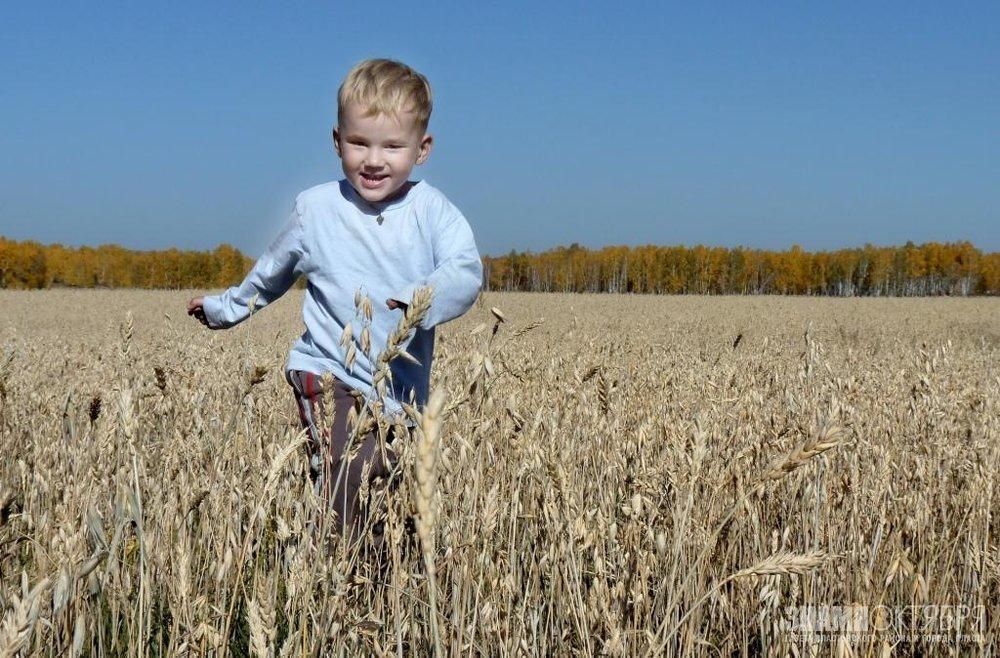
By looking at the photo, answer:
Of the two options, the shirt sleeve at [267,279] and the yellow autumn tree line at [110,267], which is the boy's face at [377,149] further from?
the yellow autumn tree line at [110,267]

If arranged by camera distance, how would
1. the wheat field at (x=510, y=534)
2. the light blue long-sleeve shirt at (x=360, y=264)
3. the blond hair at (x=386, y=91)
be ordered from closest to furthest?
the wheat field at (x=510, y=534), the blond hair at (x=386, y=91), the light blue long-sleeve shirt at (x=360, y=264)

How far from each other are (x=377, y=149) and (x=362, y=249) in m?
0.35

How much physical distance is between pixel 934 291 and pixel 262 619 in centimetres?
10066

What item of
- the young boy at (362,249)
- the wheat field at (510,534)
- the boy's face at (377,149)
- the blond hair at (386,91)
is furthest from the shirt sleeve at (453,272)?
the blond hair at (386,91)

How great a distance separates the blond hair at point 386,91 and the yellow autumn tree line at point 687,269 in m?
80.4

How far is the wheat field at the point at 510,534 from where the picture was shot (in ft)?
4.30

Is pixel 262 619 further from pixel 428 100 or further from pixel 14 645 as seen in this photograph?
pixel 428 100

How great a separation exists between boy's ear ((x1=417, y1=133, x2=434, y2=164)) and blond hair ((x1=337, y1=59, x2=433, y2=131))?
0.05 metres

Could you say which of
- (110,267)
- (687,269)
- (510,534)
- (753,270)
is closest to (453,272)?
(510,534)

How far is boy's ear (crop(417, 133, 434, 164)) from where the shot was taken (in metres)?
2.77

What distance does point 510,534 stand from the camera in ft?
7.06

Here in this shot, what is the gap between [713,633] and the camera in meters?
1.96

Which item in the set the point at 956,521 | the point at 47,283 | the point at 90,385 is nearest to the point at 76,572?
the point at 956,521

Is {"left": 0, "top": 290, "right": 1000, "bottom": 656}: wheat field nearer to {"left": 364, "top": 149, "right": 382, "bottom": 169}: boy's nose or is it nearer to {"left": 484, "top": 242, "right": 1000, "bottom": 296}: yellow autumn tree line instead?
{"left": 364, "top": 149, "right": 382, "bottom": 169}: boy's nose
